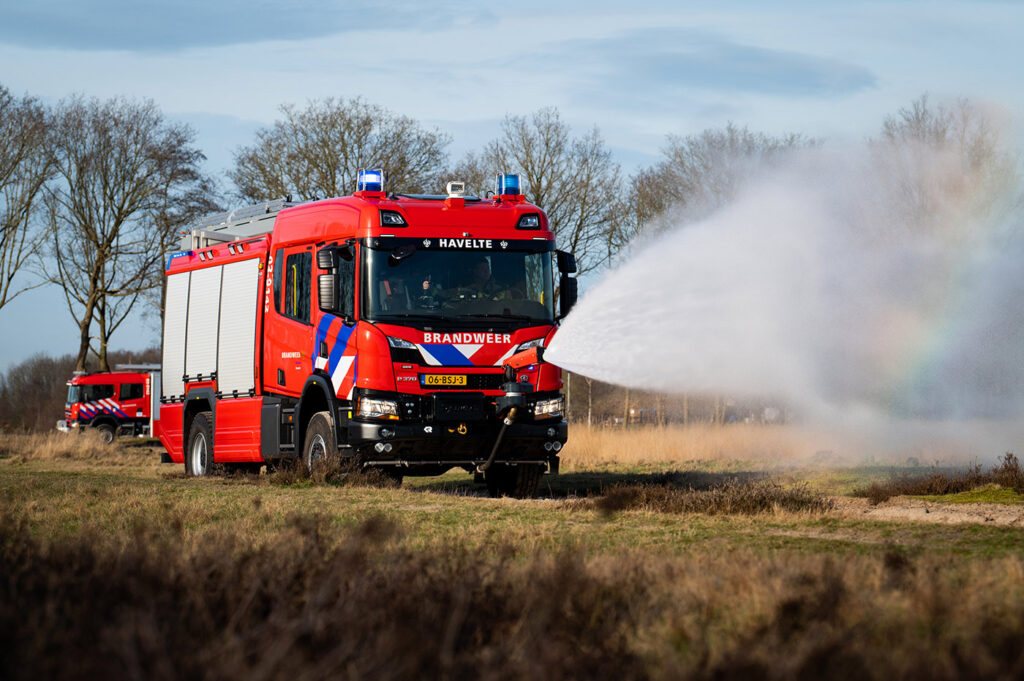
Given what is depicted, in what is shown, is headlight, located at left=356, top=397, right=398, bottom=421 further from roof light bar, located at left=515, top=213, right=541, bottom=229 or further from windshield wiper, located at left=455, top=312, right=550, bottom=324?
roof light bar, located at left=515, top=213, right=541, bottom=229

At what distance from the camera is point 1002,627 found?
4.89 meters

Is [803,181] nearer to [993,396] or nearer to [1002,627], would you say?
[993,396]

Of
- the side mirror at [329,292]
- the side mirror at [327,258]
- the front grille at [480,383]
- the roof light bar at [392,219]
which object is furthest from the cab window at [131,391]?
the front grille at [480,383]

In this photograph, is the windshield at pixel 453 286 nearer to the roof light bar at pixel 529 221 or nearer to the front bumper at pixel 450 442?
the roof light bar at pixel 529 221

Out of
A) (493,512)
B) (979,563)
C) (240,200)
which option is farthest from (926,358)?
(240,200)

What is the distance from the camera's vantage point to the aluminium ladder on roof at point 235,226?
58.0 feet

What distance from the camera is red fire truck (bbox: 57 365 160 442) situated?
4331 centimetres

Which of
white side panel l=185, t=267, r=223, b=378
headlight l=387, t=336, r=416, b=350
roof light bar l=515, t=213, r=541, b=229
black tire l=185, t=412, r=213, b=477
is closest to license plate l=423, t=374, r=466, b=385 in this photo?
headlight l=387, t=336, r=416, b=350

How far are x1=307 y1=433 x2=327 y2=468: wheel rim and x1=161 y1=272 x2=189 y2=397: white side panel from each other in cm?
573

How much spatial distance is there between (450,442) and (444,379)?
77 cm

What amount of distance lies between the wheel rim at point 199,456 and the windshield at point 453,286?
6724mm

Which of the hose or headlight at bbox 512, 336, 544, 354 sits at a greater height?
headlight at bbox 512, 336, 544, 354

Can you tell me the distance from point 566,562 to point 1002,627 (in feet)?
6.92

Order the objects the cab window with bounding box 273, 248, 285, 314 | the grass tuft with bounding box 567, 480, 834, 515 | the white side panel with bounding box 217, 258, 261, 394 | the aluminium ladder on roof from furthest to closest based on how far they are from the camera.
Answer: the aluminium ladder on roof
the white side panel with bounding box 217, 258, 261, 394
the cab window with bounding box 273, 248, 285, 314
the grass tuft with bounding box 567, 480, 834, 515
